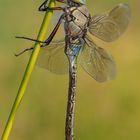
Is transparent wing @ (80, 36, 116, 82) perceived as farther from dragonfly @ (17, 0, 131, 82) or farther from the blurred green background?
the blurred green background

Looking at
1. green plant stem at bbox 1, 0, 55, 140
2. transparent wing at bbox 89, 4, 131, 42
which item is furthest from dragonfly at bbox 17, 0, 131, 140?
green plant stem at bbox 1, 0, 55, 140

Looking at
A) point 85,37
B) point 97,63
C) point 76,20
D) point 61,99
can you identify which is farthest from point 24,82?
point 61,99

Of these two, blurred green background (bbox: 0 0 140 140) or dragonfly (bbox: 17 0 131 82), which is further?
blurred green background (bbox: 0 0 140 140)

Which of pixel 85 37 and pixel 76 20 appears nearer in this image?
pixel 76 20

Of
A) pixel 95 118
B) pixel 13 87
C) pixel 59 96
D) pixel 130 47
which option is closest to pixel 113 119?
pixel 95 118

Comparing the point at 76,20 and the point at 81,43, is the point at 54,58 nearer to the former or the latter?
the point at 81,43

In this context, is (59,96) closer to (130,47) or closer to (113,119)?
(113,119)

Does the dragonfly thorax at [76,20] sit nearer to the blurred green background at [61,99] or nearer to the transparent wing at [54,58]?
the transparent wing at [54,58]

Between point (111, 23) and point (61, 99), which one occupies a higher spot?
point (111, 23)
